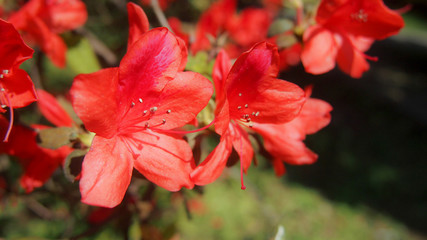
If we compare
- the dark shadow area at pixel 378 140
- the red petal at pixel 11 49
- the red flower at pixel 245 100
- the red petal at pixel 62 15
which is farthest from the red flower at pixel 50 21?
the dark shadow area at pixel 378 140

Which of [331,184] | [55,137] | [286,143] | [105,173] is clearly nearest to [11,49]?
[55,137]

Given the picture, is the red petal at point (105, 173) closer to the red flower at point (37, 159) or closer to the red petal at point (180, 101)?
the red petal at point (180, 101)

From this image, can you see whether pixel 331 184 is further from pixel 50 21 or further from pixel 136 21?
pixel 136 21

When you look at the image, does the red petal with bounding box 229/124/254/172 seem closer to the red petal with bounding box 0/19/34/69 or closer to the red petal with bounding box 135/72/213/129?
the red petal with bounding box 135/72/213/129

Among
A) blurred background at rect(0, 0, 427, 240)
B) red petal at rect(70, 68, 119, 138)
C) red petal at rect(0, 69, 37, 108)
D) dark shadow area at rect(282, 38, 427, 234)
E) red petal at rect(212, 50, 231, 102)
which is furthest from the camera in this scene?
dark shadow area at rect(282, 38, 427, 234)

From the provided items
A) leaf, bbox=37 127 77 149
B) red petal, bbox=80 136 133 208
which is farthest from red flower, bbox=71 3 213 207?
leaf, bbox=37 127 77 149

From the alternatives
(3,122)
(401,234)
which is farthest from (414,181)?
(3,122)
